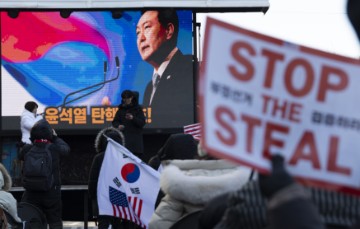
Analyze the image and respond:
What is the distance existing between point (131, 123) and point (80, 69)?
13.4 feet

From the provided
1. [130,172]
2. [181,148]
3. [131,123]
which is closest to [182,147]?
[181,148]

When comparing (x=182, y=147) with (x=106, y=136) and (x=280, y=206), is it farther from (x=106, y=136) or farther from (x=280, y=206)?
(x=280, y=206)

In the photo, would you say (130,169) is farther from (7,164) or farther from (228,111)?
(228,111)

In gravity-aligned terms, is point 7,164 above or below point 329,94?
below

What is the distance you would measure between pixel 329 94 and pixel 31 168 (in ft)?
25.5

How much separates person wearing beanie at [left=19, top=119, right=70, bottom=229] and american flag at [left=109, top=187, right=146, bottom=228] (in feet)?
2.56

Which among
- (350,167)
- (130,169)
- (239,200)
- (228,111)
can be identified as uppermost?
(228,111)

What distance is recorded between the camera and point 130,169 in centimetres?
1030

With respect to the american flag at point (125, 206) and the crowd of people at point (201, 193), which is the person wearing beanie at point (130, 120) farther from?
the american flag at point (125, 206)

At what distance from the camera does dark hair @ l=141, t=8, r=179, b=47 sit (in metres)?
16.1

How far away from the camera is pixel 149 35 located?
16.1 meters

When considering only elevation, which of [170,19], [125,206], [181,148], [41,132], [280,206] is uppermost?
[280,206]

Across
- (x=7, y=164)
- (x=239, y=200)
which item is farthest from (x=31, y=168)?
(x=239, y=200)

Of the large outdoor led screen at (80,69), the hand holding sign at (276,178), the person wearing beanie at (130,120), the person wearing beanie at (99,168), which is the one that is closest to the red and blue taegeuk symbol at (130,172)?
the person wearing beanie at (99,168)
